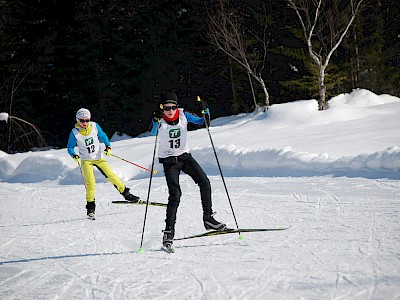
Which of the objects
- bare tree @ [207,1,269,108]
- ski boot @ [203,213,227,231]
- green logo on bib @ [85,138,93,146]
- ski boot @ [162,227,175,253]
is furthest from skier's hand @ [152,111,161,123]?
bare tree @ [207,1,269,108]

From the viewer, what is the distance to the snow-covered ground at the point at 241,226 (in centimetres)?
434

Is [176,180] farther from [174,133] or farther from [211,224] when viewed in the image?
[211,224]

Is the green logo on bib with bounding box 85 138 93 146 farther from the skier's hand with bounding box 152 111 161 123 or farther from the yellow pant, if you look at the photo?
the skier's hand with bounding box 152 111 161 123

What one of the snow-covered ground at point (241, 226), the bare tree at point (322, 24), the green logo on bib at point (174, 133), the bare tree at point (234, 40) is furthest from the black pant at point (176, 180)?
the bare tree at point (234, 40)

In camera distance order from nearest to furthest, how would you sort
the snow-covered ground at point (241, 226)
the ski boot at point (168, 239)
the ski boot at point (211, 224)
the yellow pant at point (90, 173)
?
the snow-covered ground at point (241, 226) < the ski boot at point (168, 239) < the ski boot at point (211, 224) < the yellow pant at point (90, 173)

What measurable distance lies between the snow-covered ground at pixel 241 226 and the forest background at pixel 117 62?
15324 millimetres

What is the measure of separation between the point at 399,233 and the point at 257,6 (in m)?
24.4

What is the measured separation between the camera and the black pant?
5820 millimetres

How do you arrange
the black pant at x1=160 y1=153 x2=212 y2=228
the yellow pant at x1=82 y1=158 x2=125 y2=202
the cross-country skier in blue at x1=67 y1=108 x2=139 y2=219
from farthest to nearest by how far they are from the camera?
the yellow pant at x1=82 y1=158 x2=125 y2=202, the cross-country skier in blue at x1=67 y1=108 x2=139 y2=219, the black pant at x1=160 y1=153 x2=212 y2=228

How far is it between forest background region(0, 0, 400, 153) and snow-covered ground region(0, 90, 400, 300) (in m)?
15.3

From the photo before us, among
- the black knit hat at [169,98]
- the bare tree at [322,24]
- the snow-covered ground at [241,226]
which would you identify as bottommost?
the snow-covered ground at [241,226]

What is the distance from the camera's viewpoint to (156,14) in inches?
1216

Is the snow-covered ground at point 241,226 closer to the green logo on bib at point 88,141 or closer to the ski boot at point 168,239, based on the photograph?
the ski boot at point 168,239

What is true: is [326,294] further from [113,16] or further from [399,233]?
[113,16]
